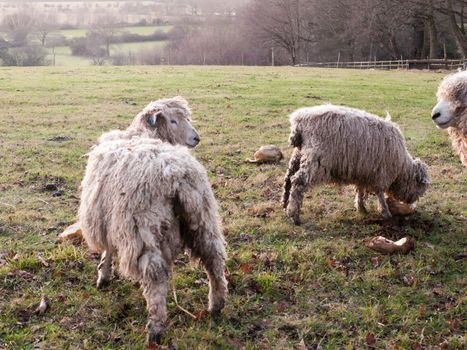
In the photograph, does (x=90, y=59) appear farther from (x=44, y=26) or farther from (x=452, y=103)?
(x=452, y=103)

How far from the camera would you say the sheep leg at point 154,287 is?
3934 mm

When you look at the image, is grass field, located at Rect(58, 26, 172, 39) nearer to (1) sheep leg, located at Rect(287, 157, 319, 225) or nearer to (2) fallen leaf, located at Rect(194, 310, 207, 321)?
(1) sheep leg, located at Rect(287, 157, 319, 225)

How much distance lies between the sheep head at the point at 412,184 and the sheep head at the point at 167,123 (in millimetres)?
2921

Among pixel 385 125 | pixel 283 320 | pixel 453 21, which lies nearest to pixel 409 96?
pixel 385 125

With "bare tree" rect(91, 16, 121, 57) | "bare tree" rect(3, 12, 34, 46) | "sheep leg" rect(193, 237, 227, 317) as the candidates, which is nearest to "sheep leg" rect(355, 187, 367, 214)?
"sheep leg" rect(193, 237, 227, 317)

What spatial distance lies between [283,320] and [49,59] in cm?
4934

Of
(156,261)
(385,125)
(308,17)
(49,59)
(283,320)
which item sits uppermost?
(308,17)

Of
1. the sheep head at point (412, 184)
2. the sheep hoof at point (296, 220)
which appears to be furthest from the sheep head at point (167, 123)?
the sheep head at point (412, 184)

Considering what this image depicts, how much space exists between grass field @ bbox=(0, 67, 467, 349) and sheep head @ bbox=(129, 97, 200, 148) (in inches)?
55.0

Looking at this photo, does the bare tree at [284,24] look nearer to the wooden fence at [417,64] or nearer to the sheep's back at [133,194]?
the wooden fence at [417,64]

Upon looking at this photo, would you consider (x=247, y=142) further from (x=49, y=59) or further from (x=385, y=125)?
(x=49, y=59)

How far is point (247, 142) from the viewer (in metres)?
11.3

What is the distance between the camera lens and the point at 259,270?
548cm

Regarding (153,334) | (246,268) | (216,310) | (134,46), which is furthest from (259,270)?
(134,46)
